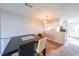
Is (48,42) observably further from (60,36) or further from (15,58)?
(15,58)

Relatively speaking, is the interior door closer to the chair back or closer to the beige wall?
the beige wall

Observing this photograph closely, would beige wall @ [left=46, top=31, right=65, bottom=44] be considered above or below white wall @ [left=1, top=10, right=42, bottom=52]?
below

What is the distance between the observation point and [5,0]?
3.25 ft

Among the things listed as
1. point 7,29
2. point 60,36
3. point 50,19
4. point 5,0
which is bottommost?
point 60,36

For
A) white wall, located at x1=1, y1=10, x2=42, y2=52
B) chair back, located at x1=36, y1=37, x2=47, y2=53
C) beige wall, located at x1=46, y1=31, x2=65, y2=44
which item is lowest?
chair back, located at x1=36, y1=37, x2=47, y2=53

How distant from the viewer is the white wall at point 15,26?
4.61 ft

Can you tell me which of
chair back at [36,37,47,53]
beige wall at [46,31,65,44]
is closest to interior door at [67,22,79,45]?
beige wall at [46,31,65,44]

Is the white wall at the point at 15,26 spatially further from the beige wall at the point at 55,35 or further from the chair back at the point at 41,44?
the chair back at the point at 41,44

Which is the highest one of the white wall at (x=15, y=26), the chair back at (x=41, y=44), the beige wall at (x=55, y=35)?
the white wall at (x=15, y=26)

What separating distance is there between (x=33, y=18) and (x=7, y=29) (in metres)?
0.52

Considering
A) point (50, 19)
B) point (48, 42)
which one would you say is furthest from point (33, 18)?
point (48, 42)

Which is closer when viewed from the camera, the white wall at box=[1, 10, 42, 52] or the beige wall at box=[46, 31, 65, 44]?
the white wall at box=[1, 10, 42, 52]

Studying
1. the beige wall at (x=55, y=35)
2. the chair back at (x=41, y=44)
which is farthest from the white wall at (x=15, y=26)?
the chair back at (x=41, y=44)

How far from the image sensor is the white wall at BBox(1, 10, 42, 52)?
4.61 ft
